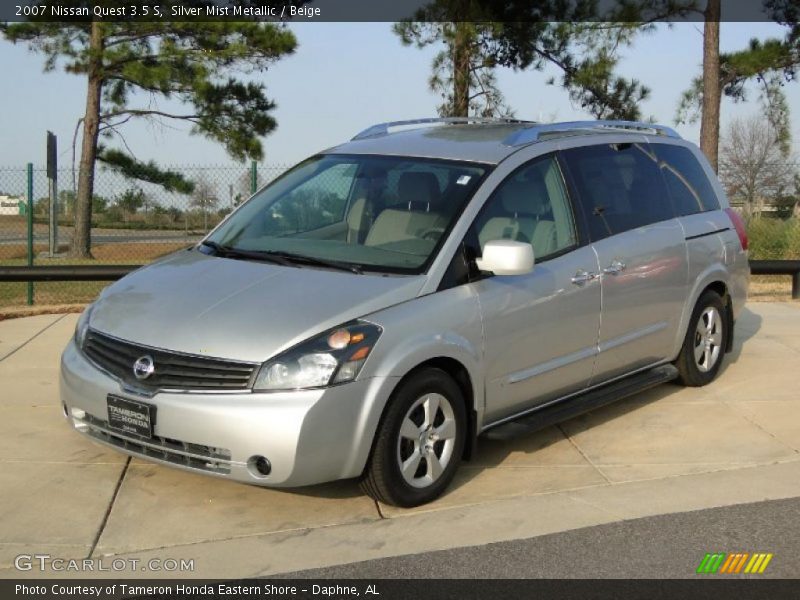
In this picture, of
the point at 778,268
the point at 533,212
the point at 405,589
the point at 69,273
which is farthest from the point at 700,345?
the point at 69,273

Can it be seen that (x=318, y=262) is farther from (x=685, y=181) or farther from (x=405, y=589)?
(x=685, y=181)

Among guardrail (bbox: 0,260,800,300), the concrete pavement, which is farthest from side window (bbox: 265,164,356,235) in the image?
guardrail (bbox: 0,260,800,300)

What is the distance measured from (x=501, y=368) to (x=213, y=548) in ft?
5.86

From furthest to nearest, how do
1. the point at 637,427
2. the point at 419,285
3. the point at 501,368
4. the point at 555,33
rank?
the point at 555,33, the point at 637,427, the point at 501,368, the point at 419,285

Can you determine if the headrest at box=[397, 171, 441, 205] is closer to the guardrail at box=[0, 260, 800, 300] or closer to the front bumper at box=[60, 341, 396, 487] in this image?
the front bumper at box=[60, 341, 396, 487]

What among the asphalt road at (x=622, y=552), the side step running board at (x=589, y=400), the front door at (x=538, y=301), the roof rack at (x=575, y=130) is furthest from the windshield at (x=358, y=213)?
the asphalt road at (x=622, y=552)

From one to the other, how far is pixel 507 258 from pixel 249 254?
1.46 meters

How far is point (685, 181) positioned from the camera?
7531 millimetres

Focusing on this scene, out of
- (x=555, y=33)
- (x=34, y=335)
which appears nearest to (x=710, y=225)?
(x=34, y=335)

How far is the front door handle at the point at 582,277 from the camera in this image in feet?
19.9

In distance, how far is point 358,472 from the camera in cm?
496

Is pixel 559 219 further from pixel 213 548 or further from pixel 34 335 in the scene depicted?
pixel 34 335

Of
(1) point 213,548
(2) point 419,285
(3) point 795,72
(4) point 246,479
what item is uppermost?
(3) point 795,72

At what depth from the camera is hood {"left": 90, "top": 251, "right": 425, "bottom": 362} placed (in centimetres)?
486
